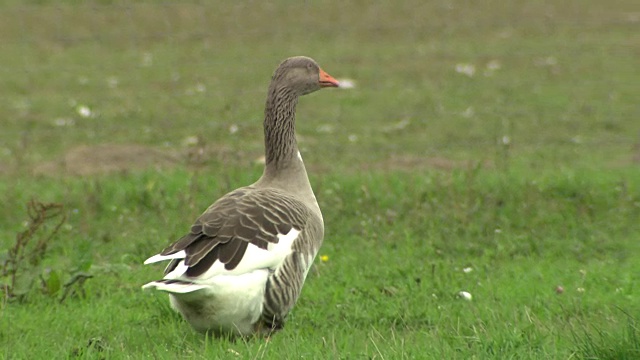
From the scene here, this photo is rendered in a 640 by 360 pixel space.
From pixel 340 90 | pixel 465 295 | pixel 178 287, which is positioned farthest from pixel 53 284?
pixel 340 90

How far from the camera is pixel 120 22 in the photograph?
2073 cm

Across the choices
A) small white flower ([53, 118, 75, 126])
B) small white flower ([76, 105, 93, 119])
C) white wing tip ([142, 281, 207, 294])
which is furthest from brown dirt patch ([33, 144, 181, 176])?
white wing tip ([142, 281, 207, 294])

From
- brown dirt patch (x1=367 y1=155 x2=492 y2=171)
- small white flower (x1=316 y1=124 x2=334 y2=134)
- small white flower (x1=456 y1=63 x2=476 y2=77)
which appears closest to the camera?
brown dirt patch (x1=367 y1=155 x2=492 y2=171)

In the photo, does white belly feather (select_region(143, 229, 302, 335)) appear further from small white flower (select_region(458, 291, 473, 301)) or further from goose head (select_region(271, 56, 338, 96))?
small white flower (select_region(458, 291, 473, 301))

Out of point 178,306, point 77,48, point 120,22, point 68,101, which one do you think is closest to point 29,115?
point 68,101

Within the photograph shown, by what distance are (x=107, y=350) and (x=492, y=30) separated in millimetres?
15516

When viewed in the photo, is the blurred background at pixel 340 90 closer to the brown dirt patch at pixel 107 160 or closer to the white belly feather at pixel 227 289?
the brown dirt patch at pixel 107 160

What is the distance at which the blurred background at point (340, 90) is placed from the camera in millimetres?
11117

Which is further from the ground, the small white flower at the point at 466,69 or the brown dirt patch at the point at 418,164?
the brown dirt patch at the point at 418,164

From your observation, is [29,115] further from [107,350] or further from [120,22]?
[107,350]

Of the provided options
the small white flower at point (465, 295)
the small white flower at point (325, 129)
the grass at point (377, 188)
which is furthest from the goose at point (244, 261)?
the small white flower at point (325, 129)

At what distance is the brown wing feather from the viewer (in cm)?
514

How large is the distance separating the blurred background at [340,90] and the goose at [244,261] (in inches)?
112

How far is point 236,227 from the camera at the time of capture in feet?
17.6
